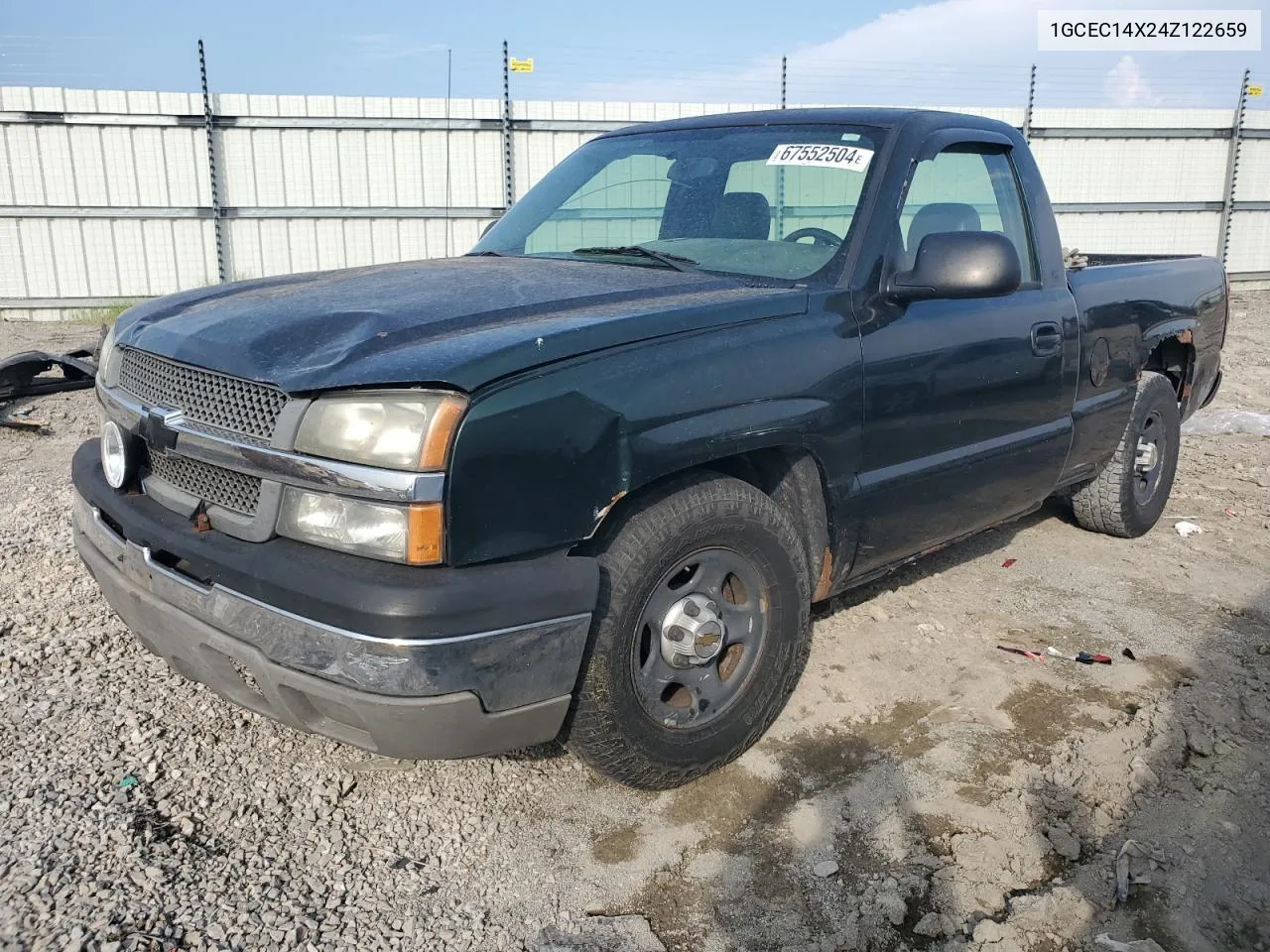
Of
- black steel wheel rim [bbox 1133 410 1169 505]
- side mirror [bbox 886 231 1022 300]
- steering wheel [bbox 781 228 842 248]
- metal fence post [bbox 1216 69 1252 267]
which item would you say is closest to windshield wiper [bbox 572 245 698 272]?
steering wheel [bbox 781 228 842 248]

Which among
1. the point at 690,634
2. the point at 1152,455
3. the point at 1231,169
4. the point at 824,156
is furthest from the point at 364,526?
the point at 1231,169

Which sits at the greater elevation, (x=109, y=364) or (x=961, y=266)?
(x=961, y=266)

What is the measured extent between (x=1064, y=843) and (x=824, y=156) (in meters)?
2.20

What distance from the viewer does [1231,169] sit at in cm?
1588

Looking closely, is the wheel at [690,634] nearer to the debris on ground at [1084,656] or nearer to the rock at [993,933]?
the rock at [993,933]

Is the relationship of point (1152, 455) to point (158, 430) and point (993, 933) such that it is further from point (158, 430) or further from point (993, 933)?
point (158, 430)

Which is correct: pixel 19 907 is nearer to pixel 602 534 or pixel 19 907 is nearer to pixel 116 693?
pixel 116 693

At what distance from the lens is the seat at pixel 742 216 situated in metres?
3.33

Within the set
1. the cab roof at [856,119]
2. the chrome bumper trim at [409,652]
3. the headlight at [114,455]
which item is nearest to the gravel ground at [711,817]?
the chrome bumper trim at [409,652]

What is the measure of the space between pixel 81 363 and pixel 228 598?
17.1 ft

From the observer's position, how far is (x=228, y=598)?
2.27 m

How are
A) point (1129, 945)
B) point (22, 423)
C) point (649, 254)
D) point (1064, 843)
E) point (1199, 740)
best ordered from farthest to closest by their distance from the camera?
1. point (22, 423)
2. point (649, 254)
3. point (1199, 740)
4. point (1064, 843)
5. point (1129, 945)

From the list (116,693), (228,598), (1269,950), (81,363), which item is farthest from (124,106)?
(1269,950)

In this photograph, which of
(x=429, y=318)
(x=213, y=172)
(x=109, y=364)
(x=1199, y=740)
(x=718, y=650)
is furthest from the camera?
(x=213, y=172)
